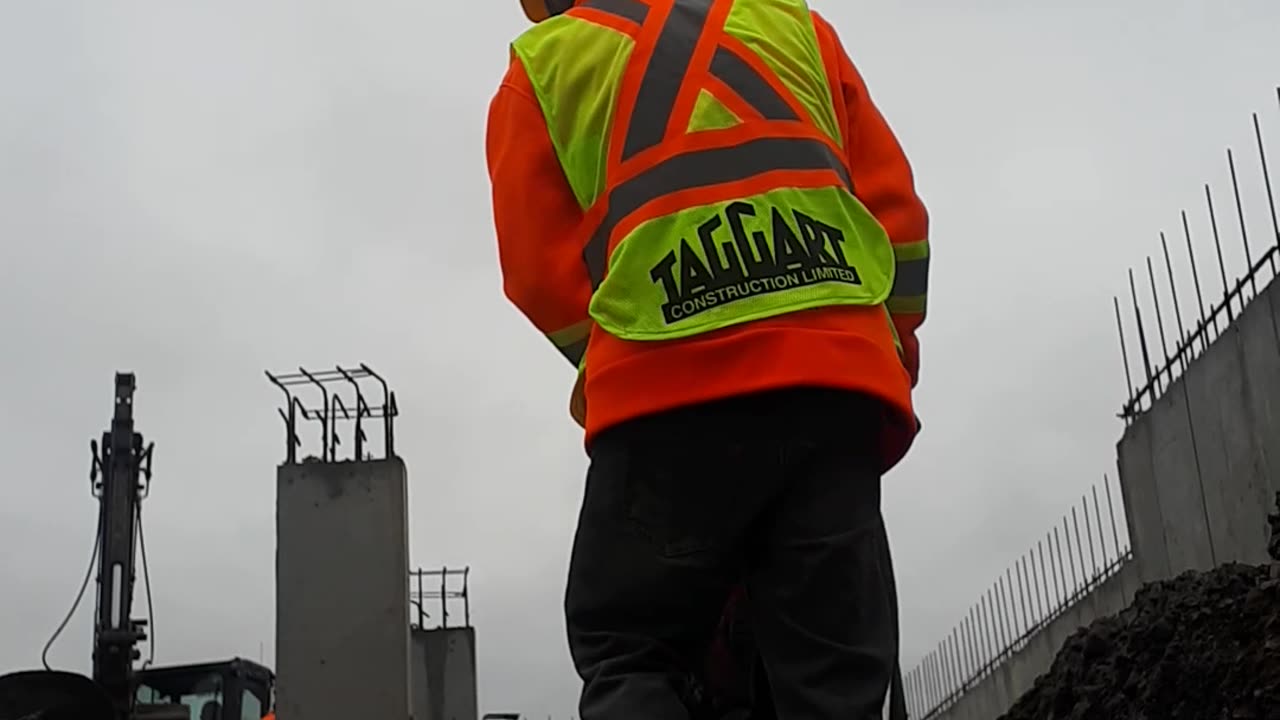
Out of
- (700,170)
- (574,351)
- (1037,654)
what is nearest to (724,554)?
(574,351)

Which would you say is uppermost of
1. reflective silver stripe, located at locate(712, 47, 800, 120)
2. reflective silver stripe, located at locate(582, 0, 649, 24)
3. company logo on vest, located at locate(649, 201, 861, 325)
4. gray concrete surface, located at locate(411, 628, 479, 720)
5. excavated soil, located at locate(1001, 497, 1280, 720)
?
reflective silver stripe, located at locate(582, 0, 649, 24)

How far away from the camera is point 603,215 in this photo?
88.1 inches

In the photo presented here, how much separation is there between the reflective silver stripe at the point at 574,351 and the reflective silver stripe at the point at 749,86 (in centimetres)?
44

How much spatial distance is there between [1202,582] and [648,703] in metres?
2.52

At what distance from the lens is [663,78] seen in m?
2.27

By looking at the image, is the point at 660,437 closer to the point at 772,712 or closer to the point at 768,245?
the point at 768,245

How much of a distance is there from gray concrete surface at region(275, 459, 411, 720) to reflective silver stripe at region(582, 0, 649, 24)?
7147 millimetres

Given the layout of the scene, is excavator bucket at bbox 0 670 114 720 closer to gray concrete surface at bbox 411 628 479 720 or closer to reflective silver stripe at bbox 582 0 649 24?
reflective silver stripe at bbox 582 0 649 24

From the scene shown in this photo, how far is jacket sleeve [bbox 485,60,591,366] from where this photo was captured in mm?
2273

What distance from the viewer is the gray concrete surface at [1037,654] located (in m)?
8.60

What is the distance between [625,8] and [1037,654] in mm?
8774

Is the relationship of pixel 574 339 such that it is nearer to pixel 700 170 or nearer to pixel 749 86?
pixel 700 170

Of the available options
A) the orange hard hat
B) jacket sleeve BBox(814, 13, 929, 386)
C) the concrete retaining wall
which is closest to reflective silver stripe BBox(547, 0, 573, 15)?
the orange hard hat

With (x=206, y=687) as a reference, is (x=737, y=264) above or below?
above
